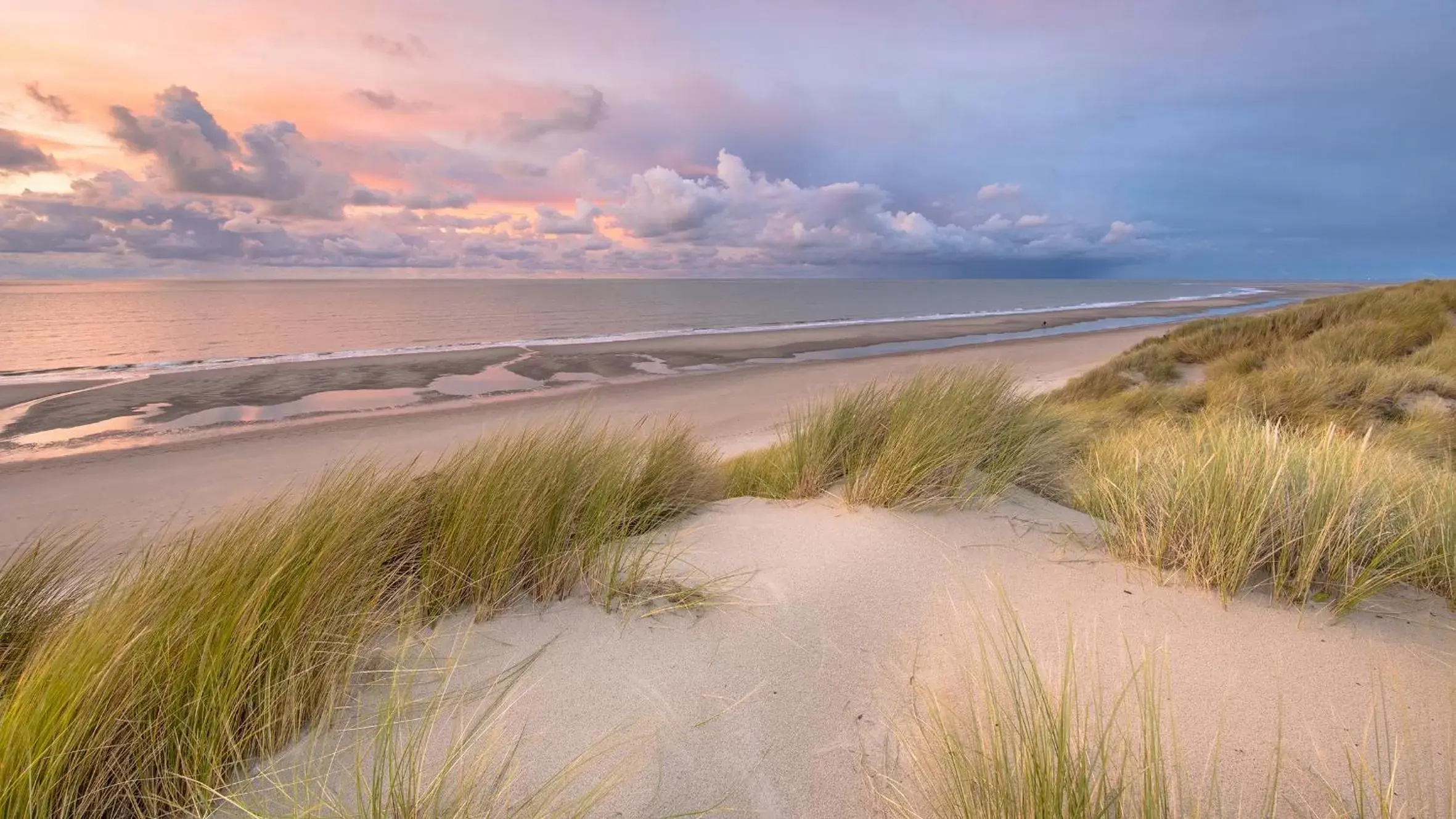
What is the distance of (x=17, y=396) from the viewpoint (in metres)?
13.8

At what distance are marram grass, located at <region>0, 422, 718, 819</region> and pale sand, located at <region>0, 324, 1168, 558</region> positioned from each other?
1621mm

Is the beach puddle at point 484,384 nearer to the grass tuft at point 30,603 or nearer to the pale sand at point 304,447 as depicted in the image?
the pale sand at point 304,447

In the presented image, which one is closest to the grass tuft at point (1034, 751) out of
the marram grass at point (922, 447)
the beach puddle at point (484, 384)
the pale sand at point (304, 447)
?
the marram grass at point (922, 447)

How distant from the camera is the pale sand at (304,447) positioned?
288 inches

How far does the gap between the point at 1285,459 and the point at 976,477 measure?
1.72m

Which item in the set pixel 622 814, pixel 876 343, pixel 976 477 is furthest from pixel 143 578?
pixel 876 343

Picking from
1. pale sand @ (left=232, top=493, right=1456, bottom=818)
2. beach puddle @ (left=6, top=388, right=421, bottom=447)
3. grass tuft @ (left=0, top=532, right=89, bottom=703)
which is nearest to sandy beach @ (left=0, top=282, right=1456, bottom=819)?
pale sand @ (left=232, top=493, right=1456, bottom=818)

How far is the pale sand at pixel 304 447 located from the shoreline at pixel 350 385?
2.84ft

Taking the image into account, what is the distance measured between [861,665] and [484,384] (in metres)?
15.6

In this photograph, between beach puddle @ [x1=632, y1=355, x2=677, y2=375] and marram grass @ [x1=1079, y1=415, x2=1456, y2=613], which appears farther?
beach puddle @ [x1=632, y1=355, x2=677, y2=375]

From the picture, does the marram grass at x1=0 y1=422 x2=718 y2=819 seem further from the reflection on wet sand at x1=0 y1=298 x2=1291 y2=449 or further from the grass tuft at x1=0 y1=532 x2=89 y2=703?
the reflection on wet sand at x1=0 y1=298 x2=1291 y2=449

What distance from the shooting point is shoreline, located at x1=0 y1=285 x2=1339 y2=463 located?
11352 mm

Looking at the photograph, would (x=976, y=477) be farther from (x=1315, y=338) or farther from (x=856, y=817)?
(x=1315, y=338)

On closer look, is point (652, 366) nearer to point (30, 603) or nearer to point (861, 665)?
point (30, 603)
